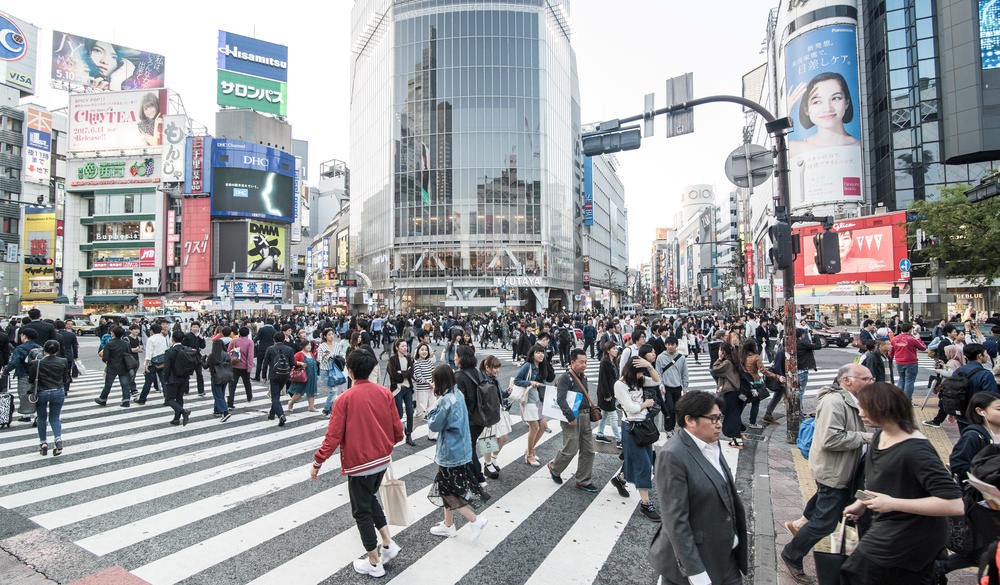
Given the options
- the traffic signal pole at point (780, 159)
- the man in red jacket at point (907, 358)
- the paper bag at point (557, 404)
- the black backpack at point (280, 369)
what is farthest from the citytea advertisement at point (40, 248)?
the man in red jacket at point (907, 358)

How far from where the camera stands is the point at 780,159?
26.6ft

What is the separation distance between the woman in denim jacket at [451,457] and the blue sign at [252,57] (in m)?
75.2

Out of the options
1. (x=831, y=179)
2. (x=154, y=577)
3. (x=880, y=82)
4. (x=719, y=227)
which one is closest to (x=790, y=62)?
(x=880, y=82)

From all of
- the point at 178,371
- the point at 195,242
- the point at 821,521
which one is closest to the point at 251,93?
the point at 195,242

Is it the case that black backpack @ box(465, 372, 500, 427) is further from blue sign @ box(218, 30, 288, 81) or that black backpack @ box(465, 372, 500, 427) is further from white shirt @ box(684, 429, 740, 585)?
blue sign @ box(218, 30, 288, 81)

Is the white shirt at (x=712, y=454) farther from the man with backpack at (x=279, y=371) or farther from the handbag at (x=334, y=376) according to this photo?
the man with backpack at (x=279, y=371)

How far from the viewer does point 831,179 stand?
157ft

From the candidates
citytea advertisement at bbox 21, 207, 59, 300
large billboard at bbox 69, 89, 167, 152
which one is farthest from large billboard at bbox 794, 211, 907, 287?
citytea advertisement at bbox 21, 207, 59, 300

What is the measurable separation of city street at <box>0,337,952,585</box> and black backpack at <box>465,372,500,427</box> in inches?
37.9

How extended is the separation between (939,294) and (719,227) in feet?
284

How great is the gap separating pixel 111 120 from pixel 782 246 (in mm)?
75684

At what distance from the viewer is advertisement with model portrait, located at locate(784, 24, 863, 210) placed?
47.5 m

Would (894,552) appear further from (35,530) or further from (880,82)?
(880,82)

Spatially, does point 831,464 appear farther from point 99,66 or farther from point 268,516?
point 99,66
